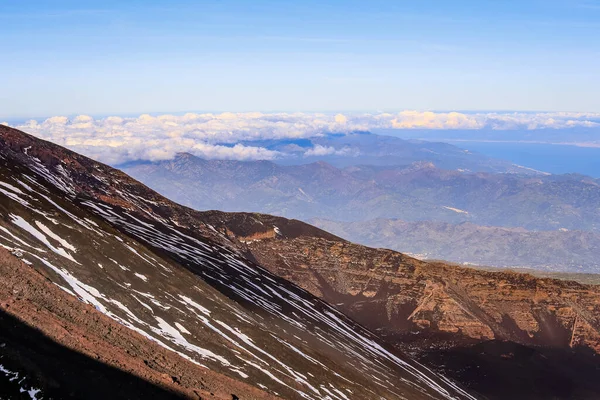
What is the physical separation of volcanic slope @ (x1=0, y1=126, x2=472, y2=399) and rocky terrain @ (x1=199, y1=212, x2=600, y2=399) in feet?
84.6

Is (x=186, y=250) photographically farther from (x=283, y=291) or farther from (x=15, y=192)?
(x=15, y=192)

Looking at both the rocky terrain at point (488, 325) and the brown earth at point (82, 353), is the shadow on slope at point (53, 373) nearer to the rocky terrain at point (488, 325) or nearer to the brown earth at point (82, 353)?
the brown earth at point (82, 353)

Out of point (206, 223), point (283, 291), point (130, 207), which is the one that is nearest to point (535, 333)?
point (283, 291)

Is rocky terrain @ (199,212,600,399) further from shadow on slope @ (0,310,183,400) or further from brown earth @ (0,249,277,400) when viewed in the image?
shadow on slope @ (0,310,183,400)

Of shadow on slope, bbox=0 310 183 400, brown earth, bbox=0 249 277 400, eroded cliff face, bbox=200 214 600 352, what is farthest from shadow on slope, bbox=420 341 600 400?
shadow on slope, bbox=0 310 183 400

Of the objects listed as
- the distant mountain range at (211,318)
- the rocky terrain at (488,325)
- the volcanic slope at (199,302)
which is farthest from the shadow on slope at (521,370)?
the volcanic slope at (199,302)

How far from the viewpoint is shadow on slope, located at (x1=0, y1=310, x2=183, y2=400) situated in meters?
36.3

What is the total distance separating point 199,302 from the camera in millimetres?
82188

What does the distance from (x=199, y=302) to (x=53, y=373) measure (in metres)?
43.7

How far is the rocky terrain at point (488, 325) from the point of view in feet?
491

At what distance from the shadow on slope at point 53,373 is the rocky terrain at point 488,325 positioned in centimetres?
11519

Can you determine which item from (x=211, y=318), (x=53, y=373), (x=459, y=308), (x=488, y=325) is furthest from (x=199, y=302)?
(x=488, y=325)

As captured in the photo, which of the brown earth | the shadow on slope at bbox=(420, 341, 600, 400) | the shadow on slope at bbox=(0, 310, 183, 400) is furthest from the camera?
the shadow on slope at bbox=(420, 341, 600, 400)

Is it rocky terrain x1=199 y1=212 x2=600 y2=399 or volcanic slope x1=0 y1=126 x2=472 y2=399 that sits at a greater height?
volcanic slope x1=0 y1=126 x2=472 y2=399
